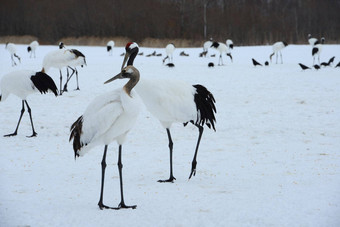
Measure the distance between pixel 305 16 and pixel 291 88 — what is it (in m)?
28.1

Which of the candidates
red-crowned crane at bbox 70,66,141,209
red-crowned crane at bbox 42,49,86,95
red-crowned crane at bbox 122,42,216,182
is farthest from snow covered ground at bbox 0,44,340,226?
red-crowned crane at bbox 42,49,86,95

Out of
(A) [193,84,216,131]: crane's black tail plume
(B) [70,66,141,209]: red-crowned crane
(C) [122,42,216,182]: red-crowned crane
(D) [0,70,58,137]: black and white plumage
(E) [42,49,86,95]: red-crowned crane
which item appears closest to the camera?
(B) [70,66,141,209]: red-crowned crane

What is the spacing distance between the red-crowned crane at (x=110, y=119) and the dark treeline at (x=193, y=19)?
30.7m

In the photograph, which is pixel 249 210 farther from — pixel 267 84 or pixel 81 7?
pixel 81 7

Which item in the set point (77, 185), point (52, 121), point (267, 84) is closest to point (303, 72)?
point (267, 84)

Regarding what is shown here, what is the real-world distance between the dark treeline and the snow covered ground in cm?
2504

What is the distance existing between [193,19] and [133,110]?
38.5 metres

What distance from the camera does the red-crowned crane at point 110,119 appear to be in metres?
4.09

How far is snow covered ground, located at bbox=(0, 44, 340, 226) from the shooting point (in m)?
4.10

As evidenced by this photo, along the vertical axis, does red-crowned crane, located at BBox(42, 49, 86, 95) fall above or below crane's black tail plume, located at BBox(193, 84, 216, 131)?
above

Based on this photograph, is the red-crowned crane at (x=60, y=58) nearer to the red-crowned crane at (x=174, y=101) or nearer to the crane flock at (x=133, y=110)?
the crane flock at (x=133, y=110)

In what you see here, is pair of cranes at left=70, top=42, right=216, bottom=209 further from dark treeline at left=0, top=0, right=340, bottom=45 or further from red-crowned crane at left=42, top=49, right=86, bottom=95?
dark treeline at left=0, top=0, right=340, bottom=45

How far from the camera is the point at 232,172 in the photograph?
571 cm

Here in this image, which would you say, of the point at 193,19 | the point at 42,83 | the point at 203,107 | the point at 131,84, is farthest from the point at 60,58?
the point at 193,19
